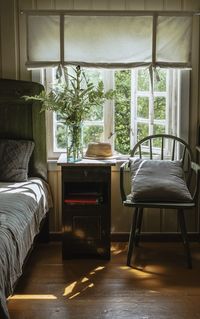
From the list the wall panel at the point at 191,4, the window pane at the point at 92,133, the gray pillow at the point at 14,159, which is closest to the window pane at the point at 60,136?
the window pane at the point at 92,133

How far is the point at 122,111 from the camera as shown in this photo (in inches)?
165

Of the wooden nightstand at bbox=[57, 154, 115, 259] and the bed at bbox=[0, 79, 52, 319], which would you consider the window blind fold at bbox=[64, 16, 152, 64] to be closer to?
the bed at bbox=[0, 79, 52, 319]

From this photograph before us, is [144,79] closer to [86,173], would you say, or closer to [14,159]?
[86,173]

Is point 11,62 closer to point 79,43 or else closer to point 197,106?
point 79,43

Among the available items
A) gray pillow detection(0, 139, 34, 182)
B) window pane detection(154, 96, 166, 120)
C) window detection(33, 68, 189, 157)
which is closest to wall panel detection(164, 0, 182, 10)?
window detection(33, 68, 189, 157)

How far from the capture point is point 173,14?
390 centimetres

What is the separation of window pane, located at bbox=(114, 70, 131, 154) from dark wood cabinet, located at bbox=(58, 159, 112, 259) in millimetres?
588

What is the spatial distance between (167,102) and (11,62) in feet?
4.46

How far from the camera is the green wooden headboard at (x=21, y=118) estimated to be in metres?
3.92

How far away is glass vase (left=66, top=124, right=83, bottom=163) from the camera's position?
3.73 m

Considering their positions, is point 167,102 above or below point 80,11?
below

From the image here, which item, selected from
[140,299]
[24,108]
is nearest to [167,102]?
[24,108]

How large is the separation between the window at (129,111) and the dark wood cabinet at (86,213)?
557 mm

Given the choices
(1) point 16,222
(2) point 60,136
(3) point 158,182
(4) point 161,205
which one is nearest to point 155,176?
(3) point 158,182
